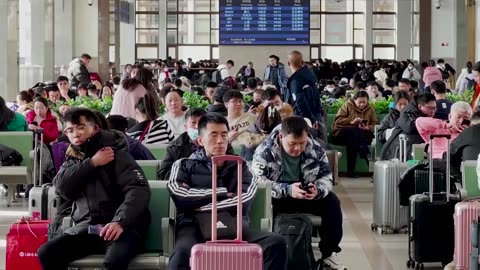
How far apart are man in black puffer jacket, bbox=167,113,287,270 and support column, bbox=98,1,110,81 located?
29.1 metres

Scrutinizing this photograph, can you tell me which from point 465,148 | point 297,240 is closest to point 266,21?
point 465,148

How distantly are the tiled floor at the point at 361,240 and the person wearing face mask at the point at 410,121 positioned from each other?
27.7 inches

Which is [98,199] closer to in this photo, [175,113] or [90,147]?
[90,147]

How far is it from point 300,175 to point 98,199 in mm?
1745

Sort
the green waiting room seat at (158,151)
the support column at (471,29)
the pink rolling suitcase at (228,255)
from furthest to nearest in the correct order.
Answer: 1. the support column at (471,29)
2. the green waiting room seat at (158,151)
3. the pink rolling suitcase at (228,255)

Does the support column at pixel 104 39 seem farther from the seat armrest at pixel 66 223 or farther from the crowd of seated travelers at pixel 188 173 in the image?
the seat armrest at pixel 66 223

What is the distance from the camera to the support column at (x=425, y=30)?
36875mm

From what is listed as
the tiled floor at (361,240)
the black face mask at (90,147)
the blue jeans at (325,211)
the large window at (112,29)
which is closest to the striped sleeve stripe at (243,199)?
the black face mask at (90,147)

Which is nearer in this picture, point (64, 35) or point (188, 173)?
point (188, 173)

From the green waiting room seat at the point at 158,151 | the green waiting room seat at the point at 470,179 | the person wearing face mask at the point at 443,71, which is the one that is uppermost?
the person wearing face mask at the point at 443,71

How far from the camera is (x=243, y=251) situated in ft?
19.7

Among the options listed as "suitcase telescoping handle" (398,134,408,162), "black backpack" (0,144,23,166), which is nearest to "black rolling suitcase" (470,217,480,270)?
"suitcase telescoping handle" (398,134,408,162)

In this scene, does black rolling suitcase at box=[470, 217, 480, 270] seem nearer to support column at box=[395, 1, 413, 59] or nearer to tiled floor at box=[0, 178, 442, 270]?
tiled floor at box=[0, 178, 442, 270]

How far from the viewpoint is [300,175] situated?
8305mm
